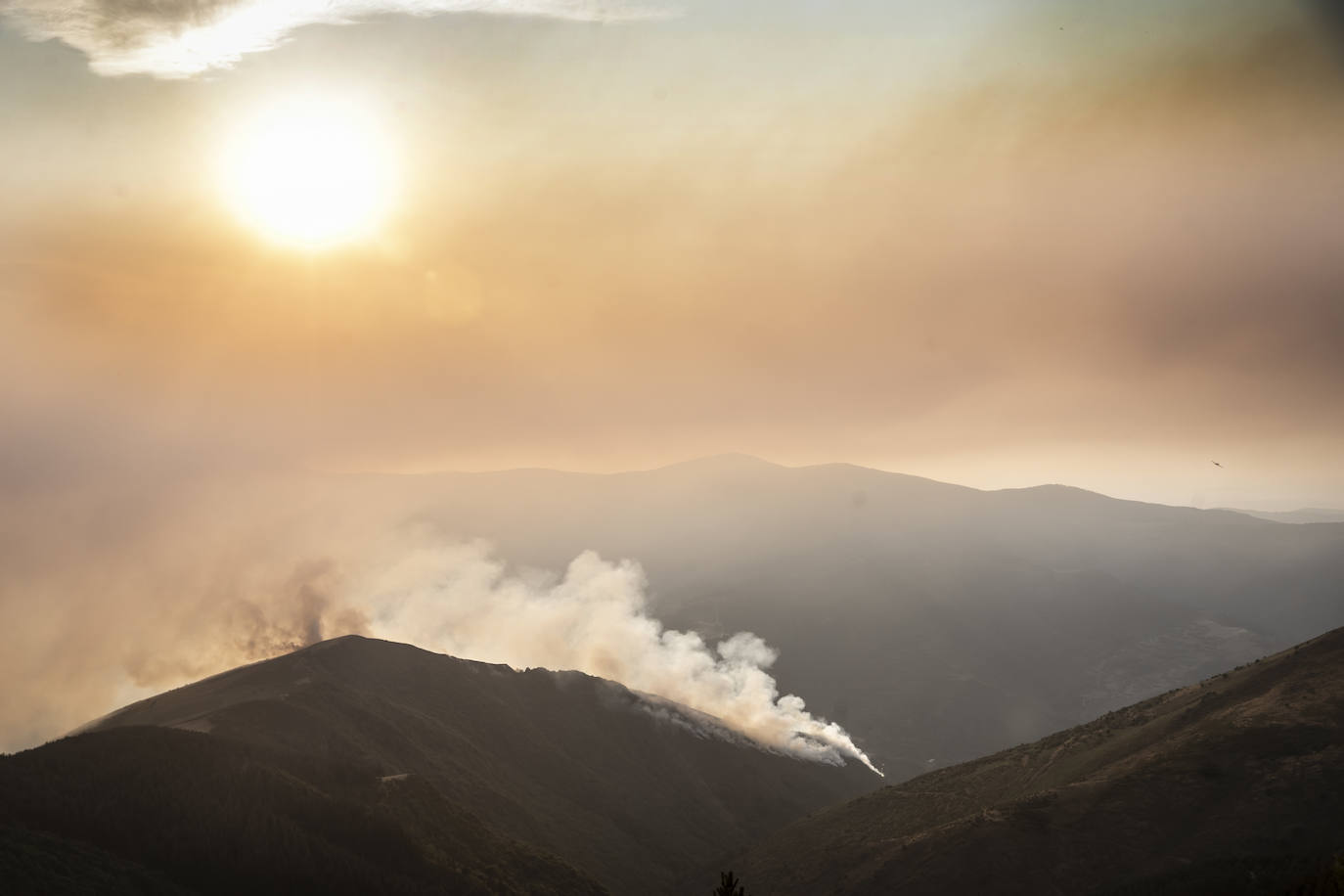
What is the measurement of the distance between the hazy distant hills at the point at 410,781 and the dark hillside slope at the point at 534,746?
32 cm

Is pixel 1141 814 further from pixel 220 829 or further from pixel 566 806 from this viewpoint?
pixel 220 829

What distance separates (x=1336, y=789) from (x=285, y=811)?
85707 mm

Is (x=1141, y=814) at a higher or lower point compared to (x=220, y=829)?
lower

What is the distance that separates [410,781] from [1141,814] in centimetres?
6799

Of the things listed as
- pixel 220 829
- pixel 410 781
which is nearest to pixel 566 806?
pixel 410 781

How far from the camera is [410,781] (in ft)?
268

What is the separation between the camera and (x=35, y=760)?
66.2 m

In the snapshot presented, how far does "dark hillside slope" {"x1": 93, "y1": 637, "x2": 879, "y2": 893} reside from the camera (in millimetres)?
91562

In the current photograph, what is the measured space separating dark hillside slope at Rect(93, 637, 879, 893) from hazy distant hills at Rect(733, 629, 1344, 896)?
17.1m

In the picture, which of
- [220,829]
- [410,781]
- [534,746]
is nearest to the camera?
[220,829]

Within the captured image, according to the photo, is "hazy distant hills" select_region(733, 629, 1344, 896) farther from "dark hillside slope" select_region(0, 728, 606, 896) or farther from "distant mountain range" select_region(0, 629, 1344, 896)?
"dark hillside slope" select_region(0, 728, 606, 896)

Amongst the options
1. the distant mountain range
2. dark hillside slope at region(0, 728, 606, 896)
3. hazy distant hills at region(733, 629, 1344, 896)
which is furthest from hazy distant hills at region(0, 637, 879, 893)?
hazy distant hills at region(733, 629, 1344, 896)

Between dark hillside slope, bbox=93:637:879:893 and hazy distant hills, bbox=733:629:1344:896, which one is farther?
dark hillside slope, bbox=93:637:879:893

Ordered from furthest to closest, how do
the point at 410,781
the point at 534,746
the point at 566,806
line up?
the point at 534,746
the point at 566,806
the point at 410,781
